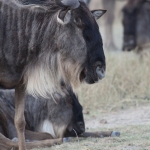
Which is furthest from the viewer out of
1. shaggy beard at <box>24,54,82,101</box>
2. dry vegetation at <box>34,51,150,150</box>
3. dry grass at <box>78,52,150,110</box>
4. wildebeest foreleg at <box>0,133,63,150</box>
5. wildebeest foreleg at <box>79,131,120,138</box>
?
dry grass at <box>78,52,150,110</box>

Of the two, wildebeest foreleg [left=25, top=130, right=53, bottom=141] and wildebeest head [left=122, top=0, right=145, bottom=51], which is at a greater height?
wildebeest foreleg [left=25, top=130, right=53, bottom=141]

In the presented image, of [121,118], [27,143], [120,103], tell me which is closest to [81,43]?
[27,143]

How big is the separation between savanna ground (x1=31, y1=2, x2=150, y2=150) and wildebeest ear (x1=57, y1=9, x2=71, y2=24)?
123cm

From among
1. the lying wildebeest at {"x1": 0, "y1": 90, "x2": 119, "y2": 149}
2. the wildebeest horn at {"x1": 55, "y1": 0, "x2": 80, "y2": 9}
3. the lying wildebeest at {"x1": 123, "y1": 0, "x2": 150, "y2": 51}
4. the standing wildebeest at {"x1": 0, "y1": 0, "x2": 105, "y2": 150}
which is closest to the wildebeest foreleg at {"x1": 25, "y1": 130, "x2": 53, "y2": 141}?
the lying wildebeest at {"x1": 0, "y1": 90, "x2": 119, "y2": 149}

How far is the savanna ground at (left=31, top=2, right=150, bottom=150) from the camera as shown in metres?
6.43

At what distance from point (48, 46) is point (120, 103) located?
3.64 m

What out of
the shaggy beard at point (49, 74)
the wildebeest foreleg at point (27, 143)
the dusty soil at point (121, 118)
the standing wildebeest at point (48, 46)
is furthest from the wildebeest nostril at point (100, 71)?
the dusty soil at point (121, 118)

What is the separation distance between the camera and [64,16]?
5598mm

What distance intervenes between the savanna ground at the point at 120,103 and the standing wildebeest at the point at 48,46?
2.56 ft

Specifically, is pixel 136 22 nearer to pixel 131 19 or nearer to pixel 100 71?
pixel 131 19

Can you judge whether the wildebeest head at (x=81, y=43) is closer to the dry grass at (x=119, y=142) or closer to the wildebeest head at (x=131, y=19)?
the dry grass at (x=119, y=142)

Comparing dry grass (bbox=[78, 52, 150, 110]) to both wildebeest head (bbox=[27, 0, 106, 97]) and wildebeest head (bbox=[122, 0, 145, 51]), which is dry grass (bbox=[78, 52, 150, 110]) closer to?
wildebeest head (bbox=[122, 0, 145, 51])

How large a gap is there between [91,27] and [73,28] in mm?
157

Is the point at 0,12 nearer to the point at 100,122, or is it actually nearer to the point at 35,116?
the point at 35,116
